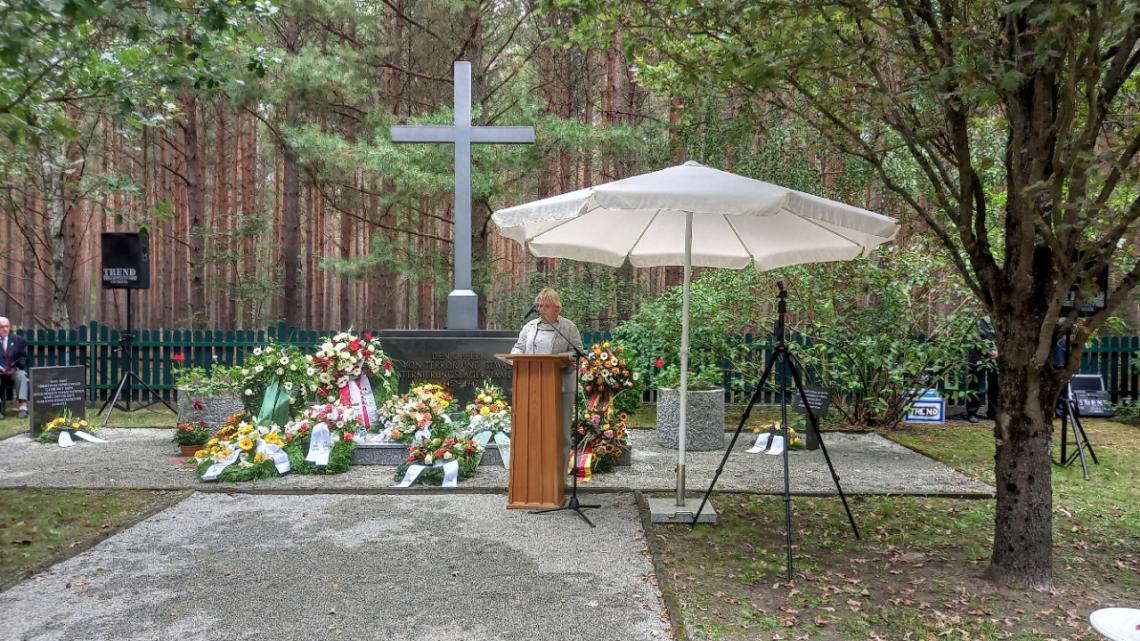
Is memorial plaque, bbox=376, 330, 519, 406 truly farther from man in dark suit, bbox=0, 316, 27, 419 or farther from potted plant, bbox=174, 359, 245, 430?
man in dark suit, bbox=0, 316, 27, 419

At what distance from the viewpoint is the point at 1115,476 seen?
277 inches

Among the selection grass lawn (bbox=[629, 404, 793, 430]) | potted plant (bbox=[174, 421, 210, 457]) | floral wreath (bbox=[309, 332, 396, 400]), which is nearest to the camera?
floral wreath (bbox=[309, 332, 396, 400])

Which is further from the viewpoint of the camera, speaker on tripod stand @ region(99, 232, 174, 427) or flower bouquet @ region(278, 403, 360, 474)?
speaker on tripod stand @ region(99, 232, 174, 427)

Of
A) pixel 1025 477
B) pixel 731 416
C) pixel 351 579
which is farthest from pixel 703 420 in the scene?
pixel 351 579

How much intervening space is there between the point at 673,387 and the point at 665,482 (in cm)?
221

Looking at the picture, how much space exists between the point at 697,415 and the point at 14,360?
31.2 ft

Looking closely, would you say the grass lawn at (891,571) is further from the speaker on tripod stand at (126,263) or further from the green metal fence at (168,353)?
the speaker on tripod stand at (126,263)

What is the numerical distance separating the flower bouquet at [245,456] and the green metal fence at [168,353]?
5.00m

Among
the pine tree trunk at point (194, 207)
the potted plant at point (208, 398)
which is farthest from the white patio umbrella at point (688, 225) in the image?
the pine tree trunk at point (194, 207)

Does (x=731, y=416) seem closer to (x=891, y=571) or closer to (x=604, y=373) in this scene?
(x=604, y=373)

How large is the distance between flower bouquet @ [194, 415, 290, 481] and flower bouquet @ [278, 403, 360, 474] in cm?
14

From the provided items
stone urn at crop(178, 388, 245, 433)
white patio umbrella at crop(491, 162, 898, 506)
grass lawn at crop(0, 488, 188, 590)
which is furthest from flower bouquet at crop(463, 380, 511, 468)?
stone urn at crop(178, 388, 245, 433)

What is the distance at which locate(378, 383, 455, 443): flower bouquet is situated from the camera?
7.13 meters

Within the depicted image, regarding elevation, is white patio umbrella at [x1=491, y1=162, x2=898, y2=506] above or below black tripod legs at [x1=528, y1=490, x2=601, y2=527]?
above
